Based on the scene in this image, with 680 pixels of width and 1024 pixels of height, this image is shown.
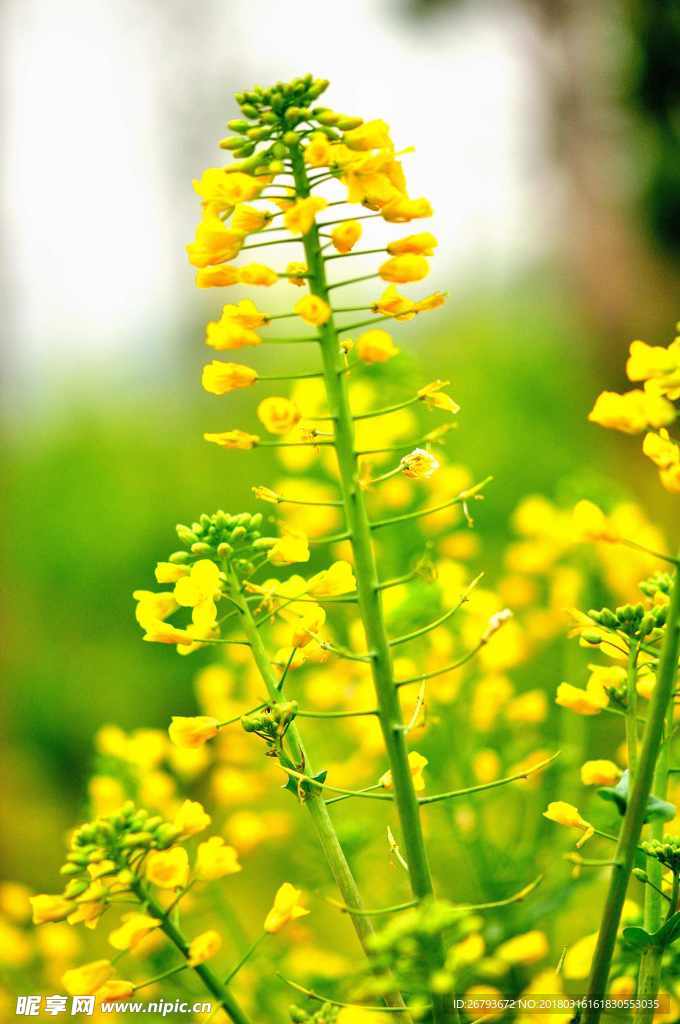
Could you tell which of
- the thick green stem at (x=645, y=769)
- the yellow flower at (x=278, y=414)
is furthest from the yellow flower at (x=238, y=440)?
the thick green stem at (x=645, y=769)

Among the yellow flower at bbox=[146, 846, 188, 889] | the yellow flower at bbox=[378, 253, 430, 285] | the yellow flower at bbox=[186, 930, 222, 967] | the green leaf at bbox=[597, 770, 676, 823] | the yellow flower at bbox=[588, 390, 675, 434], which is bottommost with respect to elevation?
the yellow flower at bbox=[186, 930, 222, 967]

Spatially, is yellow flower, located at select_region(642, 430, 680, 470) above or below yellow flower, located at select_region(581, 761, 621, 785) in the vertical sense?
above

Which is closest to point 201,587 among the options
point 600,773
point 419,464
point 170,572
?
point 170,572

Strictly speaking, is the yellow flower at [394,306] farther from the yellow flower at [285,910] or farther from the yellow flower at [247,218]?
the yellow flower at [285,910]

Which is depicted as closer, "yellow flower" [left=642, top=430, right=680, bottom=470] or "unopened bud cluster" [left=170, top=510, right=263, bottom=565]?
"yellow flower" [left=642, top=430, right=680, bottom=470]

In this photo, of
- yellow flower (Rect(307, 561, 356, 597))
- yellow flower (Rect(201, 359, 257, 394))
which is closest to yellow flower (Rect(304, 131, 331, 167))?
yellow flower (Rect(201, 359, 257, 394))

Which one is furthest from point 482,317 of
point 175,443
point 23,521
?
point 23,521

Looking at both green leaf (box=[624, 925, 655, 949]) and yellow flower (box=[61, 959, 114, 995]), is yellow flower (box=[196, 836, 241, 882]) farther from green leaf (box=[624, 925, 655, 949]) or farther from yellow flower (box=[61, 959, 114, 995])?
green leaf (box=[624, 925, 655, 949])

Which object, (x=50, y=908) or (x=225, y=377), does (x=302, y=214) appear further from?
(x=50, y=908)
